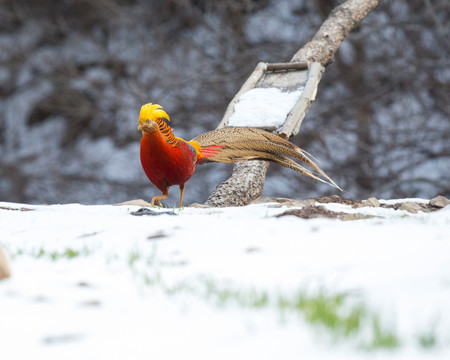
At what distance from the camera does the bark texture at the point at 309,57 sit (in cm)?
439

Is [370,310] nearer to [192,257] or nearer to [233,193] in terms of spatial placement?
[192,257]

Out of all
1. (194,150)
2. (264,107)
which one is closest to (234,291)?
(194,150)

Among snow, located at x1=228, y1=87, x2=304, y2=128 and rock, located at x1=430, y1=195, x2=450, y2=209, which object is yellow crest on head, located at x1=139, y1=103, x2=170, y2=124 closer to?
snow, located at x1=228, y1=87, x2=304, y2=128

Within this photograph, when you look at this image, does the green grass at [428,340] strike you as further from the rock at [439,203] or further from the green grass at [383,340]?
the rock at [439,203]

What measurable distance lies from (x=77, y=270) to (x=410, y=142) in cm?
587

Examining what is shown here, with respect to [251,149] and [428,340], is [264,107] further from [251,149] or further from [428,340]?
[428,340]

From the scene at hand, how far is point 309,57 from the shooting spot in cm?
532

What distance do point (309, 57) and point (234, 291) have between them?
396 centimetres

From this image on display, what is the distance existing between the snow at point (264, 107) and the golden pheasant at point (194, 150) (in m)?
0.41

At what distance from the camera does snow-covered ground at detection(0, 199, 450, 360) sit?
52.3 inches

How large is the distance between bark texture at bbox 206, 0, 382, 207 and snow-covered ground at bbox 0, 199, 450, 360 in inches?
70.6

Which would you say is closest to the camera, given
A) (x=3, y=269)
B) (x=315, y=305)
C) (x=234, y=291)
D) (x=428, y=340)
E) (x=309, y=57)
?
(x=428, y=340)

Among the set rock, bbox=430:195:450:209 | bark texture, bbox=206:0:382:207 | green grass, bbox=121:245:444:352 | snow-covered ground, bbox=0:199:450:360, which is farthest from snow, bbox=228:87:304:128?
green grass, bbox=121:245:444:352

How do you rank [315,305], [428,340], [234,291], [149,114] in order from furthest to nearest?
[149,114], [234,291], [315,305], [428,340]
